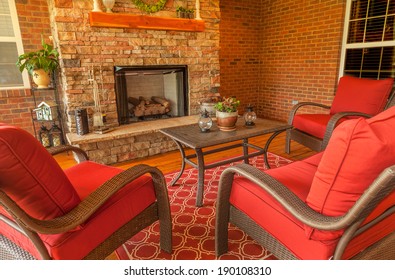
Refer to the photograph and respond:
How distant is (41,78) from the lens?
312 centimetres

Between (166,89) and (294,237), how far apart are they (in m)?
3.11

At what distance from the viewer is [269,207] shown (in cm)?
122

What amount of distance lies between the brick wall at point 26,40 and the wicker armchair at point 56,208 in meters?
2.73

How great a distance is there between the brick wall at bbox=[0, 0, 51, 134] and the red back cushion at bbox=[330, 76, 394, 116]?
148 inches

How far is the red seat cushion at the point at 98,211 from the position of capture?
104cm

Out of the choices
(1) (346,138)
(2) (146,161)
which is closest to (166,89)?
(2) (146,161)

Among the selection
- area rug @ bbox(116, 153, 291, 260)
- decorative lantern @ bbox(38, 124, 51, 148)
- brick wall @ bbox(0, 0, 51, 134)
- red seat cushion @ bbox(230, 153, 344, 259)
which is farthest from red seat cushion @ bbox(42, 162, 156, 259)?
brick wall @ bbox(0, 0, 51, 134)

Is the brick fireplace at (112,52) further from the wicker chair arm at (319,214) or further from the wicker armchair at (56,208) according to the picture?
the wicker chair arm at (319,214)

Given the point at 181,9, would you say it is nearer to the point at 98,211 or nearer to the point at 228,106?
the point at 228,106

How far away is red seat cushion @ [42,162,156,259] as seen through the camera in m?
1.04

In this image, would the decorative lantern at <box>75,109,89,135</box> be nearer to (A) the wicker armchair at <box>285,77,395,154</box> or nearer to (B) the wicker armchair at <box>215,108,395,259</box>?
(B) the wicker armchair at <box>215,108,395,259</box>

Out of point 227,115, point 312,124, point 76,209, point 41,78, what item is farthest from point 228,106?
point 41,78

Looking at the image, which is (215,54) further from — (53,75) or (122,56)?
(53,75)

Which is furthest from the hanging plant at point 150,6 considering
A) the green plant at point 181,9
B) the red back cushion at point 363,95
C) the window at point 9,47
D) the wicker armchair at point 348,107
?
the red back cushion at point 363,95
